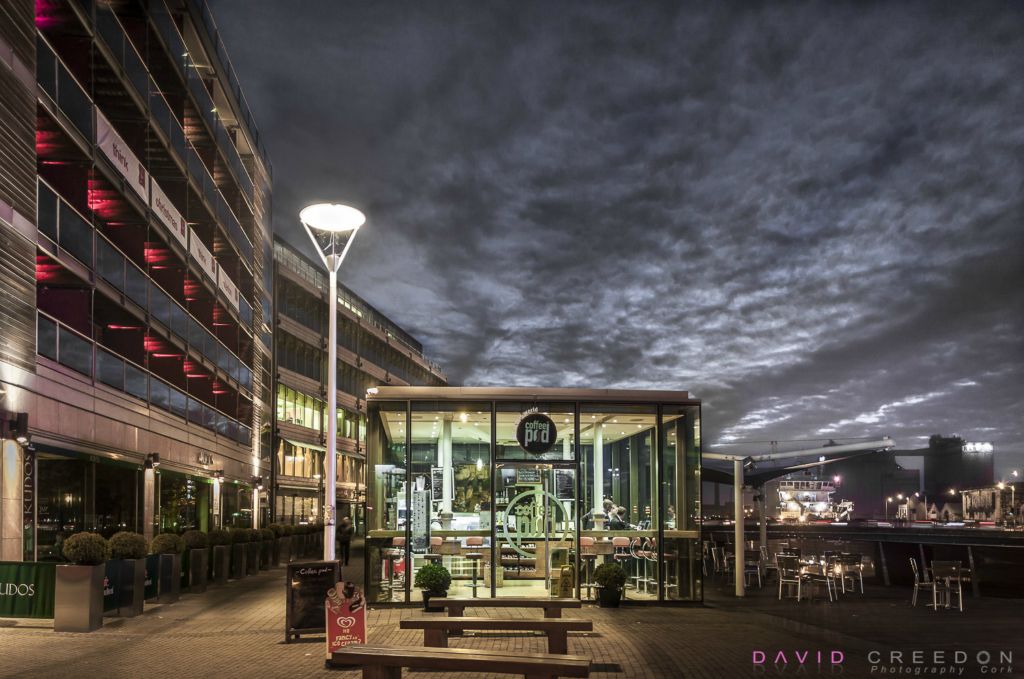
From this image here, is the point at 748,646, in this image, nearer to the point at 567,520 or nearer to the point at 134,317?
the point at 567,520

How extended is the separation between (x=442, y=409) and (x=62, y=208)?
1037cm

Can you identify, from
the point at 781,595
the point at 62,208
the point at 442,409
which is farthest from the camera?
the point at 62,208

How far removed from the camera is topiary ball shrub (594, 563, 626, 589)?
58.2 feet

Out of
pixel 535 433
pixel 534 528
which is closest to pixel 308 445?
pixel 534 528

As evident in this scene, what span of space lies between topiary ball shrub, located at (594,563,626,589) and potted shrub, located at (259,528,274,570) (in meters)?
15.2

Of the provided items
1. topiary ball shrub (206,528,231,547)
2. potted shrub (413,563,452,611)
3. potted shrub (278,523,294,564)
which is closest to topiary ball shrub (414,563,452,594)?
potted shrub (413,563,452,611)

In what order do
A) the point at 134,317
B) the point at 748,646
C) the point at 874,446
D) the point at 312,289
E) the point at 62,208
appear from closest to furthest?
the point at 748,646 → the point at 62,208 → the point at 874,446 → the point at 134,317 → the point at 312,289

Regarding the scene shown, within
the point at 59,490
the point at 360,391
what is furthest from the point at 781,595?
the point at 360,391

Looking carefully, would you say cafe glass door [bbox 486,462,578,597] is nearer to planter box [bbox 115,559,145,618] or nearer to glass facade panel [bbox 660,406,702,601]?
glass facade panel [bbox 660,406,702,601]

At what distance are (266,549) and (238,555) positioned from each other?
417 centimetres

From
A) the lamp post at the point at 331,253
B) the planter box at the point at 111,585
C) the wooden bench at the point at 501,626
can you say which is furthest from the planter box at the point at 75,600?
the wooden bench at the point at 501,626

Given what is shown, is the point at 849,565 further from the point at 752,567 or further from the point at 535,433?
the point at 535,433

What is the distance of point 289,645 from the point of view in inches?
517

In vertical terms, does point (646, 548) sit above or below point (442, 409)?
below
